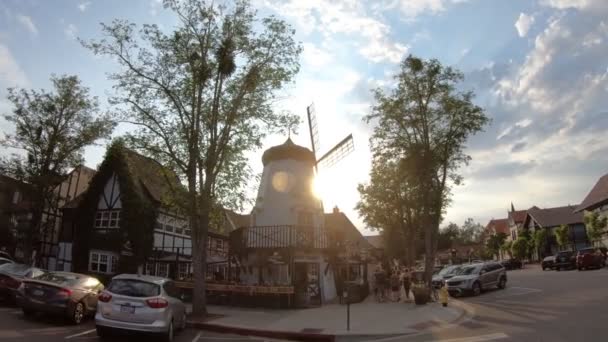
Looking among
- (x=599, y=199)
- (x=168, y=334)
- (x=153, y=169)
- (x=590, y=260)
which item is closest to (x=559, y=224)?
(x=599, y=199)

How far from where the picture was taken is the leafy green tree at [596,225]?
4416 centimetres

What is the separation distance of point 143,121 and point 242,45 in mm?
5573

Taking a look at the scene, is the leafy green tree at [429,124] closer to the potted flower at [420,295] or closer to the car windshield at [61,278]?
the potted flower at [420,295]

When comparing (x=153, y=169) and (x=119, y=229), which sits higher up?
(x=153, y=169)

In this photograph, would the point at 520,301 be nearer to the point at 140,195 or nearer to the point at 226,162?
the point at 226,162

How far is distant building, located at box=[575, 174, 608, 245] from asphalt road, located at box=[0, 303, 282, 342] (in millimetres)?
49163

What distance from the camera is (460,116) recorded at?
24078 mm

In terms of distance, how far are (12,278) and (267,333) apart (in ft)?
33.6

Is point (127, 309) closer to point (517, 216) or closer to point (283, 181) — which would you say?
point (283, 181)

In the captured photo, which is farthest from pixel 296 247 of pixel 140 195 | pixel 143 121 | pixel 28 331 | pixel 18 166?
pixel 18 166

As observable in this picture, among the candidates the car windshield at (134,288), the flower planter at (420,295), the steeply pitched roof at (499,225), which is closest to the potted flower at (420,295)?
the flower planter at (420,295)

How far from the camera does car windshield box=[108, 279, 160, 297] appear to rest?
33.2ft

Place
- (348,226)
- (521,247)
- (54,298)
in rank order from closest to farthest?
(54,298), (348,226), (521,247)

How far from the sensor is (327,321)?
1459 centimetres
